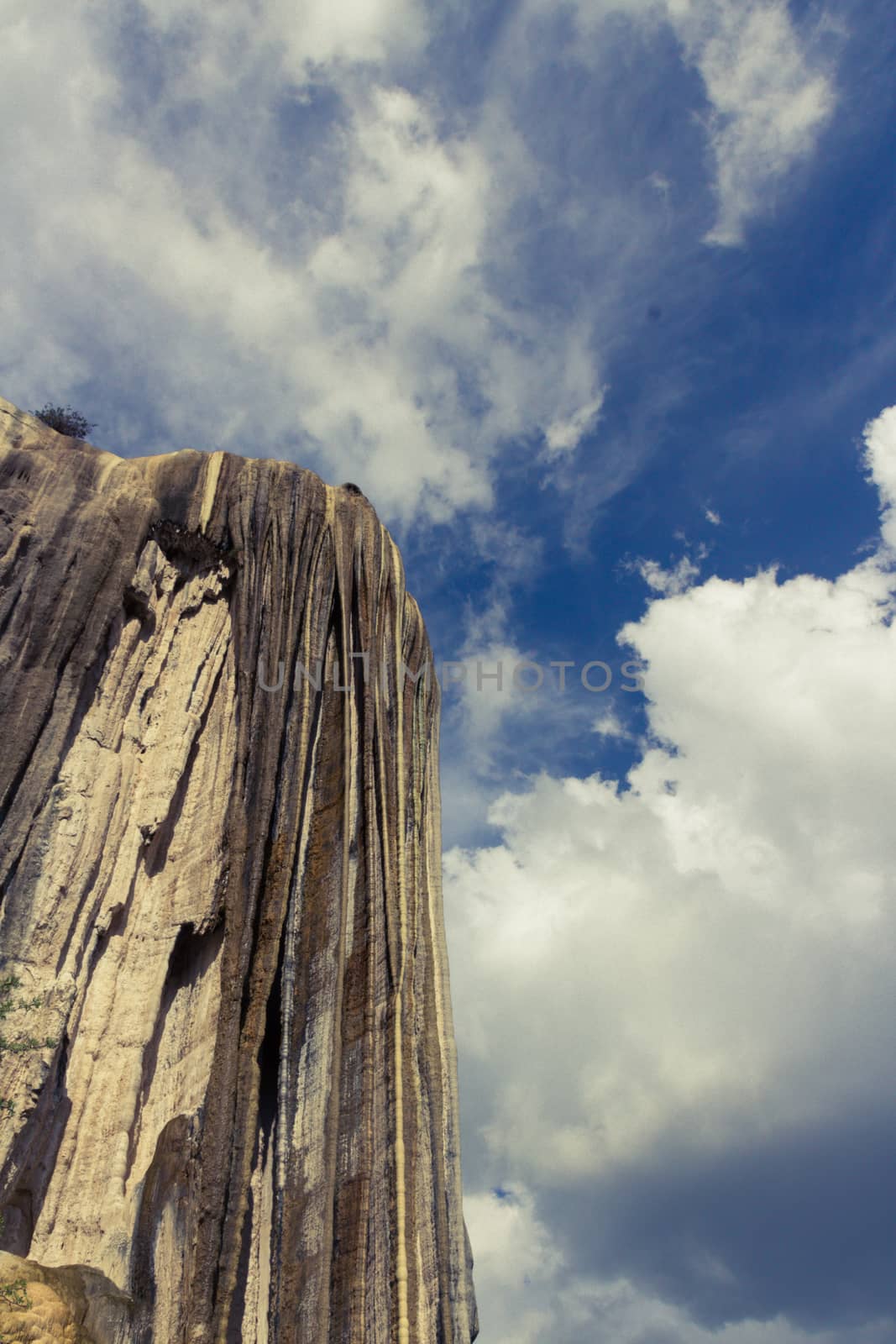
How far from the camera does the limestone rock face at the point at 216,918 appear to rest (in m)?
8.32

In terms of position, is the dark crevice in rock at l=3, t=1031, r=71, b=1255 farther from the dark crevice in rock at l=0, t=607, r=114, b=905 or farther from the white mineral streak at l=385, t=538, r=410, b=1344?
the white mineral streak at l=385, t=538, r=410, b=1344

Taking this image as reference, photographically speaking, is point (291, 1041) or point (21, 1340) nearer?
point (21, 1340)

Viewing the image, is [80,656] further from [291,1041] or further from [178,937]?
[291,1041]

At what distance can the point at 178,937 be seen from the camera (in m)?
10.3

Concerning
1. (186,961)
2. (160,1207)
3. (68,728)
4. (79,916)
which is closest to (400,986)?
(186,961)

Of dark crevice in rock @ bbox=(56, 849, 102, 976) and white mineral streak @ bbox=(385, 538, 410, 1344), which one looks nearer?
white mineral streak @ bbox=(385, 538, 410, 1344)

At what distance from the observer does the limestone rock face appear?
8.32 meters

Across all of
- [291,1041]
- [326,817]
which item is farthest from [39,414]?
[291,1041]

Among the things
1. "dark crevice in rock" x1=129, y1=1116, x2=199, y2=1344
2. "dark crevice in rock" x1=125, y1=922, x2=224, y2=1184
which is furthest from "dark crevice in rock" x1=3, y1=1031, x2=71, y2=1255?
"dark crevice in rock" x1=125, y1=922, x2=224, y2=1184

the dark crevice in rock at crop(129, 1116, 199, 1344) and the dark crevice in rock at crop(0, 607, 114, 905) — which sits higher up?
the dark crevice in rock at crop(0, 607, 114, 905)

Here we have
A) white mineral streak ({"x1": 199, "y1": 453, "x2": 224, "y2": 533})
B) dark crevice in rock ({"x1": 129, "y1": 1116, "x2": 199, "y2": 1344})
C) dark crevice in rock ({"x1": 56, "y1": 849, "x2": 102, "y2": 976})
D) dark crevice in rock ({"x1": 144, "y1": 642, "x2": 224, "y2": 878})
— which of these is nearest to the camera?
dark crevice in rock ({"x1": 129, "y1": 1116, "x2": 199, "y2": 1344})

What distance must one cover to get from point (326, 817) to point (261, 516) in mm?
4428

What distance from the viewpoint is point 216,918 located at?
10.3 metres

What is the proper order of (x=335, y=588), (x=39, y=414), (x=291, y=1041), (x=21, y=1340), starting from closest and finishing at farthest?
(x=21, y=1340), (x=291, y=1041), (x=335, y=588), (x=39, y=414)
